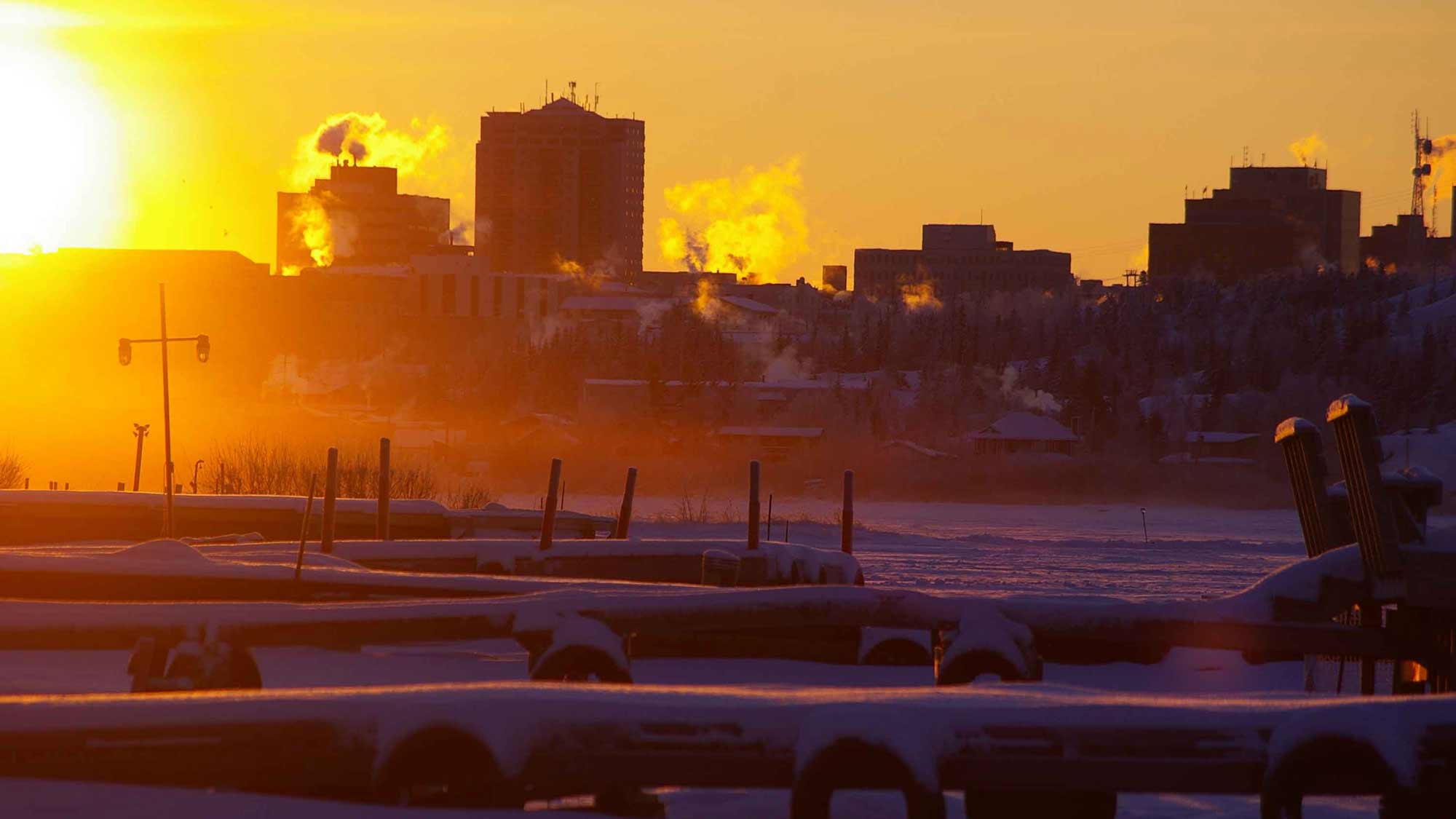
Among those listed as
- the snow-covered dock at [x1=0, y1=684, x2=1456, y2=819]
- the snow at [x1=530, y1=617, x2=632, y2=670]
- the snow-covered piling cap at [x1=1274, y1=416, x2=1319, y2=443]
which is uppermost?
the snow-covered piling cap at [x1=1274, y1=416, x2=1319, y2=443]

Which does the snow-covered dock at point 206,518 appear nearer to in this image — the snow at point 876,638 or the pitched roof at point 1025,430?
the snow at point 876,638

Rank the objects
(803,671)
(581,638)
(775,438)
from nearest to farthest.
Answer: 1. (581,638)
2. (803,671)
3. (775,438)

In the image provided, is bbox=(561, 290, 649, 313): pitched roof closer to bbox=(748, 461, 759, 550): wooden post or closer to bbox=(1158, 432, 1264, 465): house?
bbox=(1158, 432, 1264, 465): house

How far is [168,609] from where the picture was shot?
15055 mm

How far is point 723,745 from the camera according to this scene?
11156mm

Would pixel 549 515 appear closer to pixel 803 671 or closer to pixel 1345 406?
pixel 803 671

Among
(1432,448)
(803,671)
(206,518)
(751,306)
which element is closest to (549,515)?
(803,671)

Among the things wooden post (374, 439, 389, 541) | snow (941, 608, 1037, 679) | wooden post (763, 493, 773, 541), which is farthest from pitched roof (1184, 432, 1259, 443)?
snow (941, 608, 1037, 679)

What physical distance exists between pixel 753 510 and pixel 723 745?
43.6ft

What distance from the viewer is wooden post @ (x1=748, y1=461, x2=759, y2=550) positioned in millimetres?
23531

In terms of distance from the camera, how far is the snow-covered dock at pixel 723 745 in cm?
1109

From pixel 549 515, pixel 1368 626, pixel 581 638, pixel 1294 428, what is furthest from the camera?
pixel 549 515

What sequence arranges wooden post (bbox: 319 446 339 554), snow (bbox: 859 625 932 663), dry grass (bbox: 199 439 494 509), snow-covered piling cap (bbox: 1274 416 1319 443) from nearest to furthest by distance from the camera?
1. snow-covered piling cap (bbox: 1274 416 1319 443)
2. snow (bbox: 859 625 932 663)
3. wooden post (bbox: 319 446 339 554)
4. dry grass (bbox: 199 439 494 509)

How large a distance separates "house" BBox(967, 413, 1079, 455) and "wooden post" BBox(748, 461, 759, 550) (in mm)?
93085
